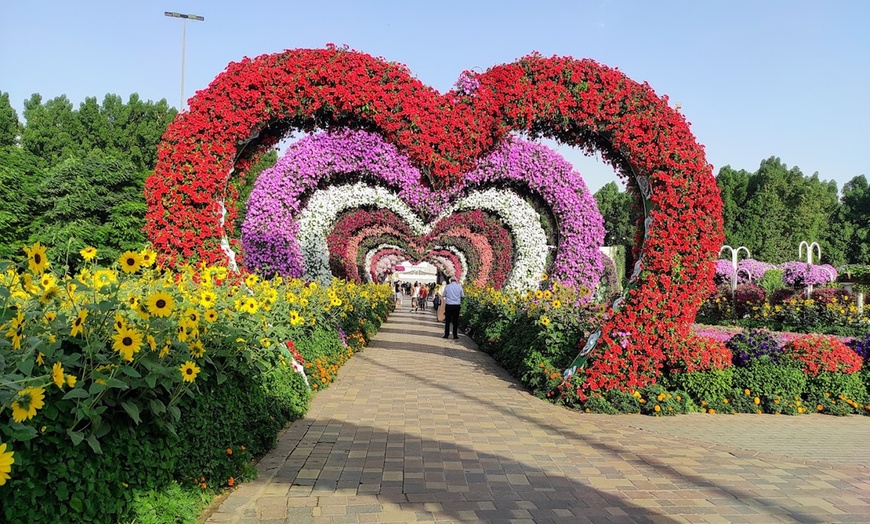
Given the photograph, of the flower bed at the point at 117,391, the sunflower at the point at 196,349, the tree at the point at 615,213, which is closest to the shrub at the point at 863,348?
the flower bed at the point at 117,391

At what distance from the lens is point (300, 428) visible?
5.43 meters

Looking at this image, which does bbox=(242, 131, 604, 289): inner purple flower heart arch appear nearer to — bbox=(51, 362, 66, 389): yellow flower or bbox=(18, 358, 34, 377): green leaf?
bbox=(51, 362, 66, 389): yellow flower

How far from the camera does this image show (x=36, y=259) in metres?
2.41

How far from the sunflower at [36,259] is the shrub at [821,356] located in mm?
7185

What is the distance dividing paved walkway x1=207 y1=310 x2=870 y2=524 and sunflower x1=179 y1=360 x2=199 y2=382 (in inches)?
33.1

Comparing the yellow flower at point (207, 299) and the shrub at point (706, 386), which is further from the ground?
the yellow flower at point (207, 299)

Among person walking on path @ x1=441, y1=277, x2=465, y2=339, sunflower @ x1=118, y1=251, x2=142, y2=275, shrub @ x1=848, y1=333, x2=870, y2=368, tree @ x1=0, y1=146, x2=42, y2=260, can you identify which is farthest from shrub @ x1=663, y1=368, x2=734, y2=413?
tree @ x1=0, y1=146, x2=42, y2=260

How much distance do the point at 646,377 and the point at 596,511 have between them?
340cm

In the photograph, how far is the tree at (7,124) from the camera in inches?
1316

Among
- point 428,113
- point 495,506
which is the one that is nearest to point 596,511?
point 495,506

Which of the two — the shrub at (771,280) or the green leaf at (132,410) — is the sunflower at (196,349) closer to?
the green leaf at (132,410)

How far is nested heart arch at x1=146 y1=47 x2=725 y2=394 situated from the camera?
6402 mm

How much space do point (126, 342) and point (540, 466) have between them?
9.51 feet

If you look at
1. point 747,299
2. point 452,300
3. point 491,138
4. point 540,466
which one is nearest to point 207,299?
point 540,466
